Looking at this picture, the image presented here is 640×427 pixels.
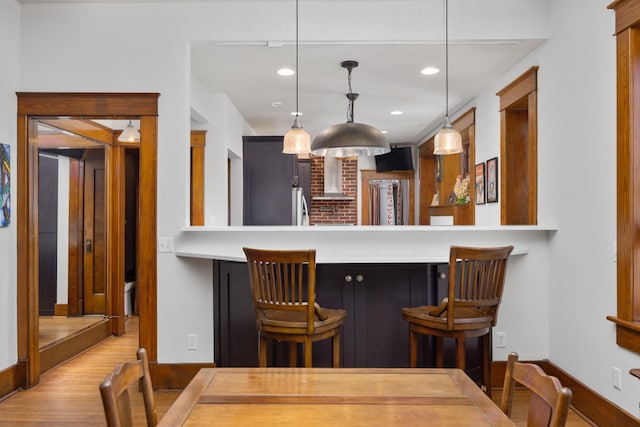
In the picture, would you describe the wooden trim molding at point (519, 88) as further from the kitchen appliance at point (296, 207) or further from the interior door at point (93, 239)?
the interior door at point (93, 239)

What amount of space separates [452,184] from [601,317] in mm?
3917

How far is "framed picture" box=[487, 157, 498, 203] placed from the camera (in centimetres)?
459

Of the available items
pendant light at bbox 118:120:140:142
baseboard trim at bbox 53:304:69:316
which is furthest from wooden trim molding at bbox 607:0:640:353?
baseboard trim at bbox 53:304:69:316

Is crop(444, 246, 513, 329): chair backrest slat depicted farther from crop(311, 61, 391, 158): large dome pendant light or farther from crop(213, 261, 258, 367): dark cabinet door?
crop(311, 61, 391, 158): large dome pendant light

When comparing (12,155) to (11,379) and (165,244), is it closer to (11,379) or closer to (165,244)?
(165,244)

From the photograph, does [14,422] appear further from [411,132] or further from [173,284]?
[411,132]

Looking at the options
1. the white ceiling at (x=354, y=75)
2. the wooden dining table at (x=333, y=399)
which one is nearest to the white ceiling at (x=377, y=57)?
the white ceiling at (x=354, y=75)

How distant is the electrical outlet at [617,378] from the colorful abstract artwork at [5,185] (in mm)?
3950

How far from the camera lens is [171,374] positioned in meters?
3.52

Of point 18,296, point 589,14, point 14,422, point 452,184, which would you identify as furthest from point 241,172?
point 589,14

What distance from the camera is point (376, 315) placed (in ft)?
10.8

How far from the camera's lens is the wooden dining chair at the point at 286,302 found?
256 cm

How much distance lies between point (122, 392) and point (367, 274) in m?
2.16

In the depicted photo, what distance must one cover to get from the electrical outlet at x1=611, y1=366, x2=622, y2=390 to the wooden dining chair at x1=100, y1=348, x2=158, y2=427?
2485 mm
